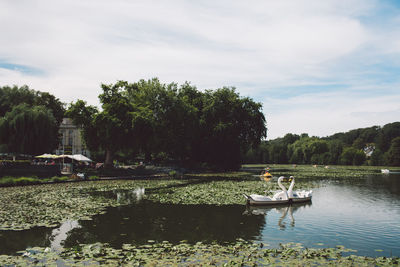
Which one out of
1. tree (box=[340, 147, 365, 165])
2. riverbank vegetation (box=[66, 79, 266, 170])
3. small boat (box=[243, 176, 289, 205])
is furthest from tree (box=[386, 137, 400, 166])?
small boat (box=[243, 176, 289, 205])

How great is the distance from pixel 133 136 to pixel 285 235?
36.6 metres

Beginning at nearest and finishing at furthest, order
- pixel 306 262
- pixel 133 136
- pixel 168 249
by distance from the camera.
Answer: pixel 306 262 < pixel 168 249 < pixel 133 136

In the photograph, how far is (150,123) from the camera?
1914 inches

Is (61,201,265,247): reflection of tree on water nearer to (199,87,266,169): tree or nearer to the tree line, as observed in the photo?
the tree line

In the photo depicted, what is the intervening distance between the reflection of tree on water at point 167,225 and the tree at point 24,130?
106 feet

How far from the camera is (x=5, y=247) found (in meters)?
11.8

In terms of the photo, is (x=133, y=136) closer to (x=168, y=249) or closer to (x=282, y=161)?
(x=168, y=249)

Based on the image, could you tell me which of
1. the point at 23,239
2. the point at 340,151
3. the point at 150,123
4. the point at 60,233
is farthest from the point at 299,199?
the point at 340,151

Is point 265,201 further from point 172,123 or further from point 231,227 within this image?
point 172,123

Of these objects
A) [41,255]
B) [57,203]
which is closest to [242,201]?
[57,203]

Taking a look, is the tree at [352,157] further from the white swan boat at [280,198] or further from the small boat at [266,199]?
the small boat at [266,199]

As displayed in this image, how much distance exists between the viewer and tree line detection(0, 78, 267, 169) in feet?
152

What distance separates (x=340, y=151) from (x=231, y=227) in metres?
127

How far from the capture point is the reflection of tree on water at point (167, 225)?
13.2 meters
